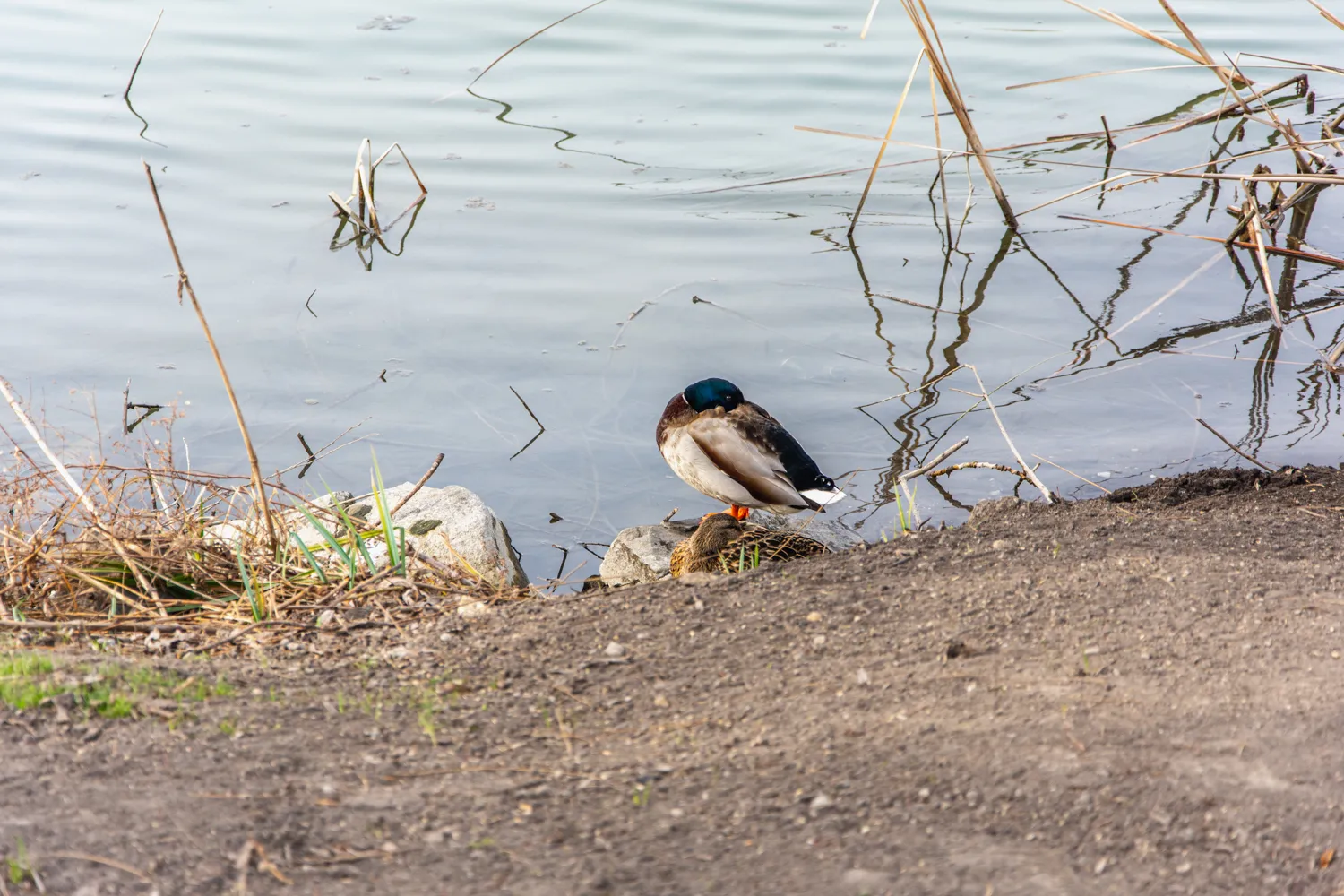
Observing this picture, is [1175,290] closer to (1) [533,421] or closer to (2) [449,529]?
(1) [533,421]

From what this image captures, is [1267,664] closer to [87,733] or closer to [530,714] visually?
[530,714]

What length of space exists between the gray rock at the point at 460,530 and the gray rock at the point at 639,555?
1.22ft

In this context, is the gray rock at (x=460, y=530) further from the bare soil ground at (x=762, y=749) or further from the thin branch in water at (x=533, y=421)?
the bare soil ground at (x=762, y=749)

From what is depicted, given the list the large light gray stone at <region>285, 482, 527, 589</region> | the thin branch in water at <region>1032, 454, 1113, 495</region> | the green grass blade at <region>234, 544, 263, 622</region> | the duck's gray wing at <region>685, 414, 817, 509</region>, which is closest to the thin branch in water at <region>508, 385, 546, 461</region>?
the large light gray stone at <region>285, 482, 527, 589</region>

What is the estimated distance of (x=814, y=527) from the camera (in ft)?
16.6

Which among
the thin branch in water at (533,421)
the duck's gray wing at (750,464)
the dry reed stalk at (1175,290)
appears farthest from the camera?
the dry reed stalk at (1175,290)

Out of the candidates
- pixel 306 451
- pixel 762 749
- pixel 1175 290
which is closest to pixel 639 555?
pixel 306 451

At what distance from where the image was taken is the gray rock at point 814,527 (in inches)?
190

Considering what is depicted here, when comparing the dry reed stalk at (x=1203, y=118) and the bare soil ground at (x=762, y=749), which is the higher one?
the dry reed stalk at (x=1203, y=118)

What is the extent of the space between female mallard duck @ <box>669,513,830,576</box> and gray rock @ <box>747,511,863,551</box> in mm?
182

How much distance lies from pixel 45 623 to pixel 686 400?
2.63 meters

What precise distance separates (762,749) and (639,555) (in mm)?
2243

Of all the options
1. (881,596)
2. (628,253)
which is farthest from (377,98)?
(881,596)

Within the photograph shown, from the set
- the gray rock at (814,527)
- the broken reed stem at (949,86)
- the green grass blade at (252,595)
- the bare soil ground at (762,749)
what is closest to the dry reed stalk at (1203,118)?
the broken reed stem at (949,86)
